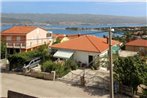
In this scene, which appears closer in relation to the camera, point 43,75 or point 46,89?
point 46,89

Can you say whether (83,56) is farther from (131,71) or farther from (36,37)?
(36,37)

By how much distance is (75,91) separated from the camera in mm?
25000

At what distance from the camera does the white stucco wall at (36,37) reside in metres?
45.7

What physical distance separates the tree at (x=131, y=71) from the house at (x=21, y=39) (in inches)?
919

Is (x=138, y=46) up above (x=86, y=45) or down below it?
below

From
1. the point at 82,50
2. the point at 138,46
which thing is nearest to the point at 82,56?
the point at 82,50

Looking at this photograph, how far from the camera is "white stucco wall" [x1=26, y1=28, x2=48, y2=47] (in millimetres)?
45719

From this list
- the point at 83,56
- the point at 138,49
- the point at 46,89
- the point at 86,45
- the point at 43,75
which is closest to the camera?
the point at 46,89

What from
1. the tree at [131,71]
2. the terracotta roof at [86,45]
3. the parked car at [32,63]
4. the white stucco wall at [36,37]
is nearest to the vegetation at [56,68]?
the parked car at [32,63]

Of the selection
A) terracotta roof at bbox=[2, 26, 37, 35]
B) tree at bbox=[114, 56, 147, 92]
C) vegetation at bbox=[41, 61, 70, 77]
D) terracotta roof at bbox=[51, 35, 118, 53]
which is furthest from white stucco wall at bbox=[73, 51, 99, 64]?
terracotta roof at bbox=[2, 26, 37, 35]

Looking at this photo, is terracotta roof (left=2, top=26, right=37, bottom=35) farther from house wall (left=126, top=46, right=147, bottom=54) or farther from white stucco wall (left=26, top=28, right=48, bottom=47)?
house wall (left=126, top=46, right=147, bottom=54)

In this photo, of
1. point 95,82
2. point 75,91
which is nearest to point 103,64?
point 95,82

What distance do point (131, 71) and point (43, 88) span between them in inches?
329

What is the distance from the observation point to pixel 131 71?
924 inches
